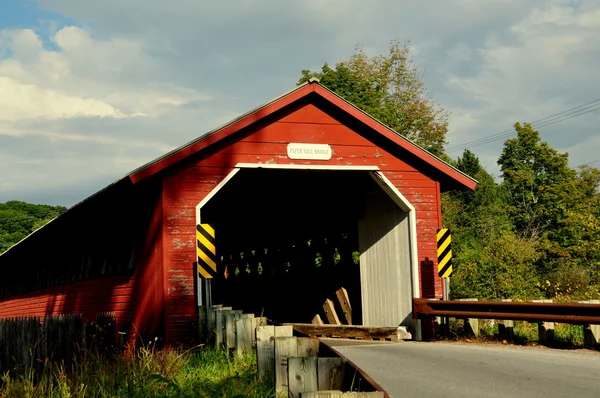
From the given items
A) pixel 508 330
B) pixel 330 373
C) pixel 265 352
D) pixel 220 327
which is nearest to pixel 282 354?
pixel 265 352

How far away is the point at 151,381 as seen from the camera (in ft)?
25.9

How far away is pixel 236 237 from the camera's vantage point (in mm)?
26250

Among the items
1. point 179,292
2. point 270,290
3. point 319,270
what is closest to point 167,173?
point 179,292

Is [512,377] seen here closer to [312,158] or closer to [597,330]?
[597,330]

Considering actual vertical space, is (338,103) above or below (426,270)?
above

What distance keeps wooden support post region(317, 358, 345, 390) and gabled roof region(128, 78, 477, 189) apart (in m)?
8.90

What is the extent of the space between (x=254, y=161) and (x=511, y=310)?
215 inches

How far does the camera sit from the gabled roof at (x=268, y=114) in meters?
14.0

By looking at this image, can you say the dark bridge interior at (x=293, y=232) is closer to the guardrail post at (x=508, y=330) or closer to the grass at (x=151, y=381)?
the guardrail post at (x=508, y=330)

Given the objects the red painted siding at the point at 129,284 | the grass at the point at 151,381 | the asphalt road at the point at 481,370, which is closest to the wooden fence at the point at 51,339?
the red painted siding at the point at 129,284

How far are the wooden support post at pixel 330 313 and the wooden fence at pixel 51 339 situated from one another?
7.54 m

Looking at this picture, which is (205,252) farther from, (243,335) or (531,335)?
(531,335)

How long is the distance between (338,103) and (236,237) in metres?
11.5

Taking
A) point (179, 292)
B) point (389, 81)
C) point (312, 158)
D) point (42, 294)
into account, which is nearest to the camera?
point (179, 292)
